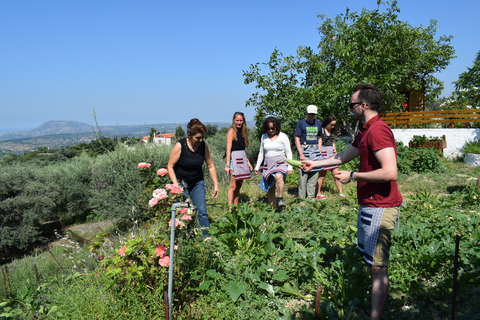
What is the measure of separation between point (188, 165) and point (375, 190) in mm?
2346

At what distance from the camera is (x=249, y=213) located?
3.49m

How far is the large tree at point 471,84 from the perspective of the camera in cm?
1225

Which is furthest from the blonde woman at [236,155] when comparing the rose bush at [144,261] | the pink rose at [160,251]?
the pink rose at [160,251]

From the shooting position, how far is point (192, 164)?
12.9ft

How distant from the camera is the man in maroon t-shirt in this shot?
213 cm

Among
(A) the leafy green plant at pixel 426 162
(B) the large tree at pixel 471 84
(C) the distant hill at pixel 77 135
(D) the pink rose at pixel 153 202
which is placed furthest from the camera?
(B) the large tree at pixel 471 84

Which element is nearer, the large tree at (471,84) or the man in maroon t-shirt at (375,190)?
the man in maroon t-shirt at (375,190)

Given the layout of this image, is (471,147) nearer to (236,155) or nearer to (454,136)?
(454,136)

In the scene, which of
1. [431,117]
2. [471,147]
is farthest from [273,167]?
[431,117]

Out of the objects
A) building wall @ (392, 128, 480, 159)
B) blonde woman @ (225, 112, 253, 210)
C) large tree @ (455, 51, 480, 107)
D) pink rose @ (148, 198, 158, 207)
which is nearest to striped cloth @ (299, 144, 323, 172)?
blonde woman @ (225, 112, 253, 210)

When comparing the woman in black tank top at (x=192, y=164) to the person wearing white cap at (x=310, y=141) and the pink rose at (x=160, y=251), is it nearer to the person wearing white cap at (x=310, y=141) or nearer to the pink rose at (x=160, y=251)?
the pink rose at (x=160, y=251)

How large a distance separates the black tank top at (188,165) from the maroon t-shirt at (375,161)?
2.20 m

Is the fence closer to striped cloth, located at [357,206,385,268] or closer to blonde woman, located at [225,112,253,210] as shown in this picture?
blonde woman, located at [225,112,253,210]

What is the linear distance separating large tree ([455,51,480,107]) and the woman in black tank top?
12502mm
